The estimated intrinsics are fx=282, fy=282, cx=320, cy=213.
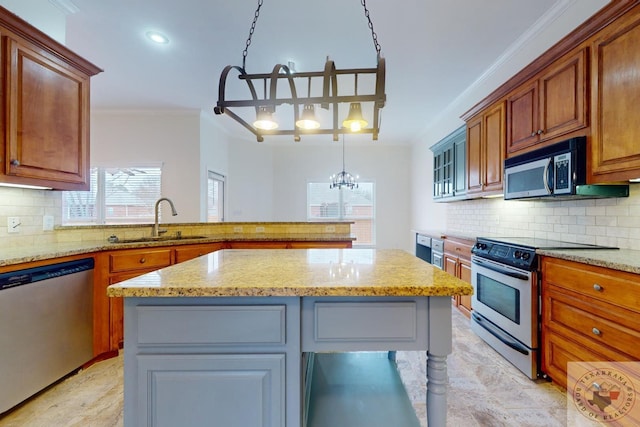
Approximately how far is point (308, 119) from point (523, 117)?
1.95 metres

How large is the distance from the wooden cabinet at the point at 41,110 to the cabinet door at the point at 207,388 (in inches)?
72.5

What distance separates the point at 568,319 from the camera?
1755mm

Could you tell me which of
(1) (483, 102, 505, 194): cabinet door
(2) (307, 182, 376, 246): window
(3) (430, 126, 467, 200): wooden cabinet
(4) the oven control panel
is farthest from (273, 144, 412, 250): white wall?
(4) the oven control panel

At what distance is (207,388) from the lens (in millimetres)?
1049

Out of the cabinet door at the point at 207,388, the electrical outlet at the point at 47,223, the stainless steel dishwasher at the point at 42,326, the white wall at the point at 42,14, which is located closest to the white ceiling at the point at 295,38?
the white wall at the point at 42,14

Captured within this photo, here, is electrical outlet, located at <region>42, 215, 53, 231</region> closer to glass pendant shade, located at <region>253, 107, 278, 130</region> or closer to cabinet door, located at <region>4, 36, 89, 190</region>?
cabinet door, located at <region>4, 36, 89, 190</region>

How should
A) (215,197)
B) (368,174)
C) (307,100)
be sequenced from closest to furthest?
1. (307,100)
2. (215,197)
3. (368,174)

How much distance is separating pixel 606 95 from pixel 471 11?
4.18ft

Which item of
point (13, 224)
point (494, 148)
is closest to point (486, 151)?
point (494, 148)

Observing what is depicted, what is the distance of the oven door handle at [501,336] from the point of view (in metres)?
2.07

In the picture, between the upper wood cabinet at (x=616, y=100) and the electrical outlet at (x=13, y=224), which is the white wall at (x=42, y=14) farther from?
the upper wood cabinet at (x=616, y=100)

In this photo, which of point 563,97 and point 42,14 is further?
point 42,14

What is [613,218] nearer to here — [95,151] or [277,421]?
[277,421]

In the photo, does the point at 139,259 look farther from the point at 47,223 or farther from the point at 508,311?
the point at 508,311
